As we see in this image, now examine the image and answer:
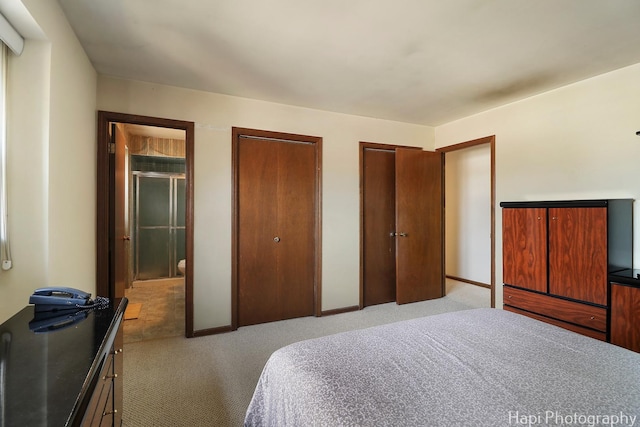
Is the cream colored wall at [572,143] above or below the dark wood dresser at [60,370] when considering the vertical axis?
above

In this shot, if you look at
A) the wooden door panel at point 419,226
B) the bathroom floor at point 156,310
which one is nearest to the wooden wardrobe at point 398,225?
the wooden door panel at point 419,226

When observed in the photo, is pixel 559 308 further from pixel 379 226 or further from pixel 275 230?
pixel 275 230

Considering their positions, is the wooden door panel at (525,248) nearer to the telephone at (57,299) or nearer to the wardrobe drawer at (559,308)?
the wardrobe drawer at (559,308)

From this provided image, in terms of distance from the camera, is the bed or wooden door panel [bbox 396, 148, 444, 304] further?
wooden door panel [bbox 396, 148, 444, 304]

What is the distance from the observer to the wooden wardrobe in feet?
12.6

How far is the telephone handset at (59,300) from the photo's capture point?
1.29m

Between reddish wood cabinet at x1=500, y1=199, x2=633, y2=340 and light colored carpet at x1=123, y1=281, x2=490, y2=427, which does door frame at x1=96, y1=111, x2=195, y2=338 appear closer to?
light colored carpet at x1=123, y1=281, x2=490, y2=427

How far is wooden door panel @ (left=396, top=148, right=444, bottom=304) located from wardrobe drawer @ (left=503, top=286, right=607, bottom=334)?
4.00 feet

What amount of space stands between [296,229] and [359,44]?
1.99m

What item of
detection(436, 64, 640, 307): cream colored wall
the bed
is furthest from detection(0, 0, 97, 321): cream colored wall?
detection(436, 64, 640, 307): cream colored wall

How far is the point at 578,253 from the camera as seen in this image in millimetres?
2369

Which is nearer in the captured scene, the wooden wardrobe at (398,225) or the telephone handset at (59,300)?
the telephone handset at (59,300)

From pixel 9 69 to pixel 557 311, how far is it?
4009 mm

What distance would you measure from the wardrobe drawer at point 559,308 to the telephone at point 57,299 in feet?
10.7
